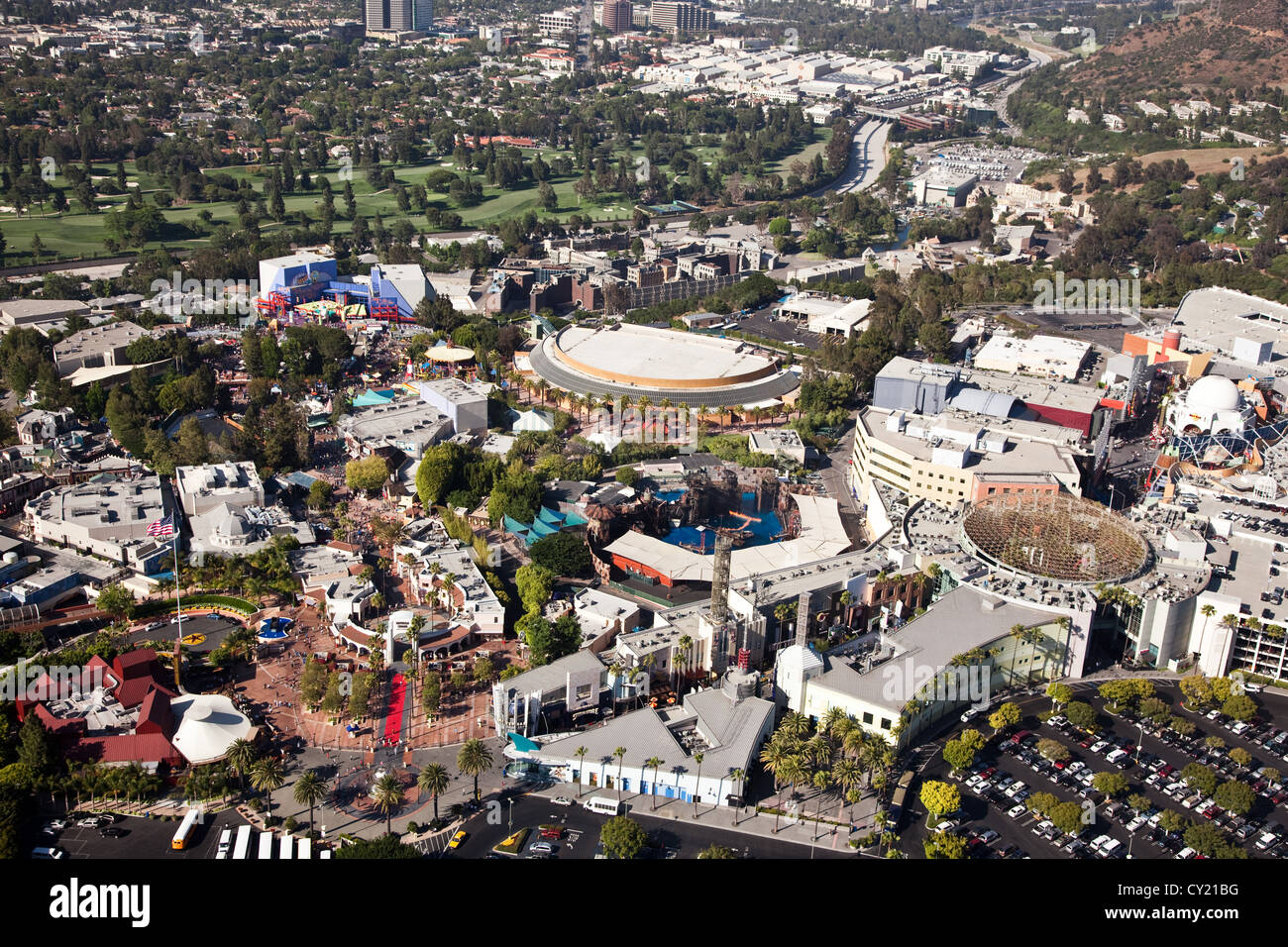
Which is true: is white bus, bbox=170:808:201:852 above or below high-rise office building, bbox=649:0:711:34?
below

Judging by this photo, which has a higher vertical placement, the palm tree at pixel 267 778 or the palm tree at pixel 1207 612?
the palm tree at pixel 1207 612

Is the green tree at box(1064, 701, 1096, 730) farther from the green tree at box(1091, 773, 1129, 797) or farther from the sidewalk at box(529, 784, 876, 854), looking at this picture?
the sidewalk at box(529, 784, 876, 854)

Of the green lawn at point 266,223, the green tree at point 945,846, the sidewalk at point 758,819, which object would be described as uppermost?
the green lawn at point 266,223

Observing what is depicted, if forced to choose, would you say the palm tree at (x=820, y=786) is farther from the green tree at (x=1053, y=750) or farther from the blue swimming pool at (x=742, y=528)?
the blue swimming pool at (x=742, y=528)

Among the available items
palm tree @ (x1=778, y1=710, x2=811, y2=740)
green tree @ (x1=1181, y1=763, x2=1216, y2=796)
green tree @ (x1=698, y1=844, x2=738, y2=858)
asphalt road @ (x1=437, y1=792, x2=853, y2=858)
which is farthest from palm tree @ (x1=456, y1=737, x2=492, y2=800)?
green tree @ (x1=1181, y1=763, x2=1216, y2=796)

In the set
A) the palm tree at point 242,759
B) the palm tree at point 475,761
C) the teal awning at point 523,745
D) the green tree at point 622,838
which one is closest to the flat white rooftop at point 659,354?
the teal awning at point 523,745

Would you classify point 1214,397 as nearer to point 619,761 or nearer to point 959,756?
point 959,756
